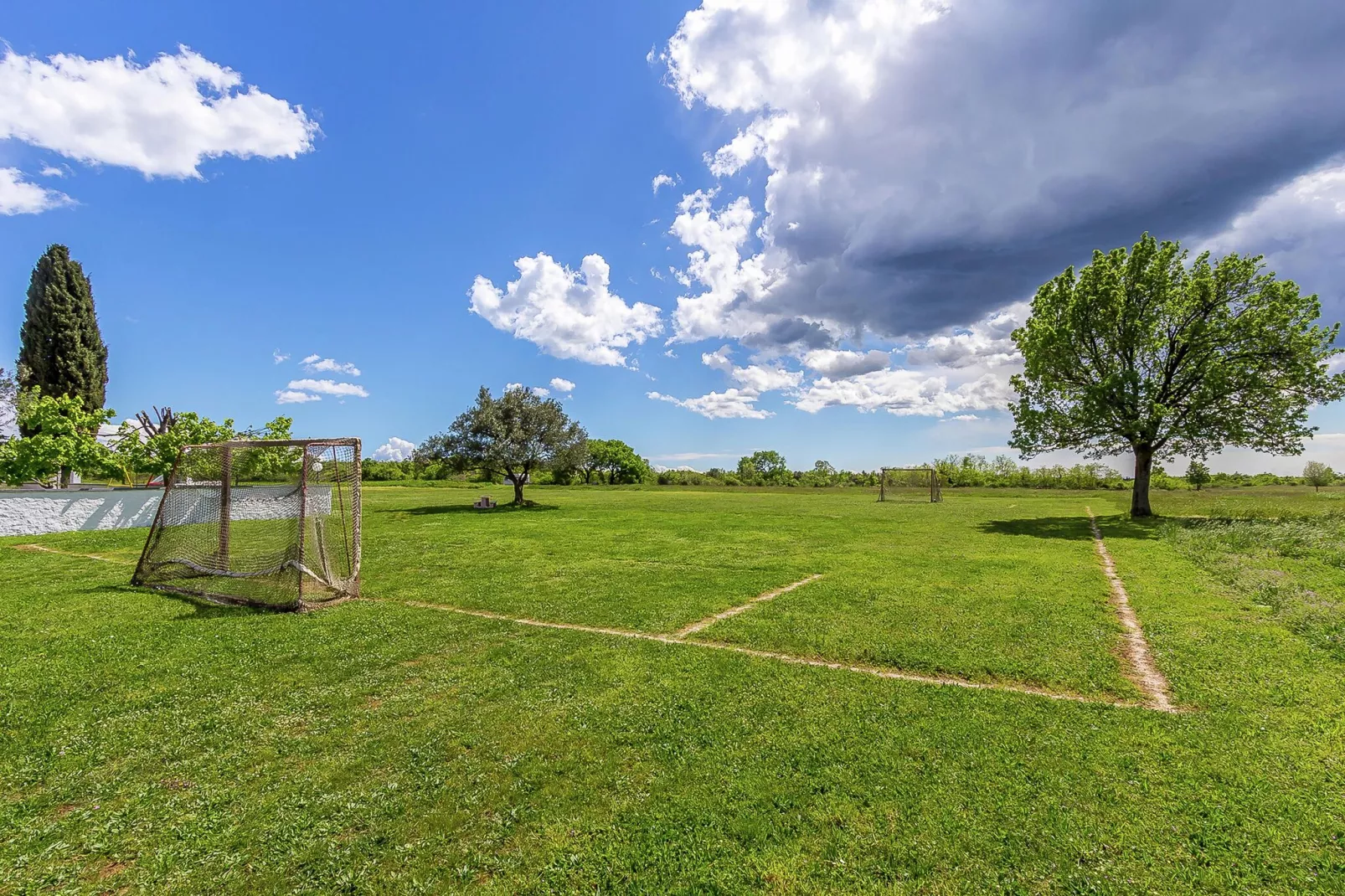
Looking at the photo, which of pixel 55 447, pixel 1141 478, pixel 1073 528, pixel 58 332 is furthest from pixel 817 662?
pixel 58 332

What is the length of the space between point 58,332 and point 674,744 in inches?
1875

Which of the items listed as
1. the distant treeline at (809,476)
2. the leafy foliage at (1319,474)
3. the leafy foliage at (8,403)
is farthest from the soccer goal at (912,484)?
the leafy foliage at (8,403)

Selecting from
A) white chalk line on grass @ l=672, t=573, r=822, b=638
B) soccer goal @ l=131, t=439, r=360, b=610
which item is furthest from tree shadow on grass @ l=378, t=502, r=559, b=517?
white chalk line on grass @ l=672, t=573, r=822, b=638

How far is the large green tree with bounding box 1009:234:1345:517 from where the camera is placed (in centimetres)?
2120

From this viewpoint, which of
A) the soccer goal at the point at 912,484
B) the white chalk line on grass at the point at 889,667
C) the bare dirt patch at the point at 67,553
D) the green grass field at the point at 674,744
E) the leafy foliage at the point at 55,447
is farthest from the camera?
the soccer goal at the point at 912,484

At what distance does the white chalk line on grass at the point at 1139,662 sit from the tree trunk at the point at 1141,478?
17379 mm

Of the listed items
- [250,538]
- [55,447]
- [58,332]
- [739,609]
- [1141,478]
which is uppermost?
[58,332]

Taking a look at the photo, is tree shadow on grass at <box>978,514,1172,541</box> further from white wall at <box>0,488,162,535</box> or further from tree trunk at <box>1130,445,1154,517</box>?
white wall at <box>0,488,162,535</box>

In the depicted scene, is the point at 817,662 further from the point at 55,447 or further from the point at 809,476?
the point at 809,476

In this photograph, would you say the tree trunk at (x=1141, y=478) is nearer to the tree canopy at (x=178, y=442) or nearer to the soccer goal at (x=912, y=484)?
the soccer goal at (x=912, y=484)

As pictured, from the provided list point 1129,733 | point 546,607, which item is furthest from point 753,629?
point 1129,733

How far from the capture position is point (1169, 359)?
23328 mm

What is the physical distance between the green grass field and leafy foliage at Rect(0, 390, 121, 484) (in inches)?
503

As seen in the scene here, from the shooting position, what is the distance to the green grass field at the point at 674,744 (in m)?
3.29
